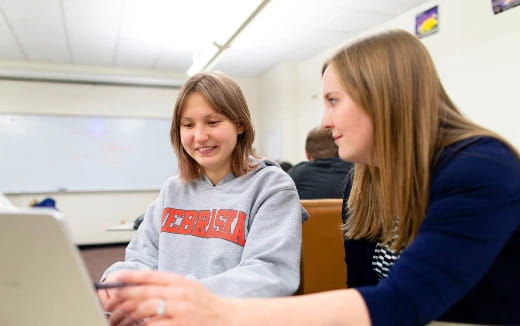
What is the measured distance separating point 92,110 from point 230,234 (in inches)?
182

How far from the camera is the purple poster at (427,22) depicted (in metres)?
2.91

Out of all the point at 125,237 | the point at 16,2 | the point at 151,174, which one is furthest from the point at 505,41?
the point at 125,237

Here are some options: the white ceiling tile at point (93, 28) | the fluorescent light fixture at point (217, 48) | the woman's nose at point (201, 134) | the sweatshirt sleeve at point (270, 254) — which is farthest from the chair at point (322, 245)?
the white ceiling tile at point (93, 28)

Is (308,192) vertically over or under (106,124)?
under

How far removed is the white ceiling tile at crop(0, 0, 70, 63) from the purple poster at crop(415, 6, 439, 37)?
3102 millimetres

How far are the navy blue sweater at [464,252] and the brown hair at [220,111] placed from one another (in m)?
0.57

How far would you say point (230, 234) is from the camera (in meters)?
0.93

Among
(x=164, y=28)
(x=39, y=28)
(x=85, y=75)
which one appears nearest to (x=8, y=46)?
(x=39, y=28)

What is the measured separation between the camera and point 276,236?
0.85 m

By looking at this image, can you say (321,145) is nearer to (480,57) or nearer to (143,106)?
(480,57)

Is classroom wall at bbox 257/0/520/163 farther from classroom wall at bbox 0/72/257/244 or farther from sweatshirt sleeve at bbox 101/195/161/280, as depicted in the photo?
classroom wall at bbox 0/72/257/244

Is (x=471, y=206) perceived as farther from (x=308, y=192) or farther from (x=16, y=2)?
(x=16, y=2)

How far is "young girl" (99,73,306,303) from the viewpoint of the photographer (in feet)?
2.78

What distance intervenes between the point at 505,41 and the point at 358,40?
227 cm
